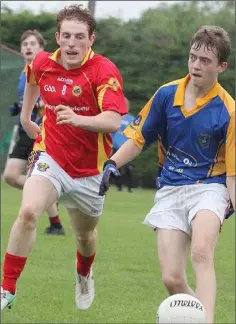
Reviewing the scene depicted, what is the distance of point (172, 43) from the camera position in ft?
73.5

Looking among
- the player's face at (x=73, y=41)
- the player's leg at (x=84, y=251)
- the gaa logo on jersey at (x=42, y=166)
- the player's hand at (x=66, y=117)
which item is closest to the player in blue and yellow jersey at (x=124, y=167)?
the player's leg at (x=84, y=251)

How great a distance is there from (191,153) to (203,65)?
542mm

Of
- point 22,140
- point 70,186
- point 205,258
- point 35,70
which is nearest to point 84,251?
point 70,186

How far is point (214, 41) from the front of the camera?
19.2 feet

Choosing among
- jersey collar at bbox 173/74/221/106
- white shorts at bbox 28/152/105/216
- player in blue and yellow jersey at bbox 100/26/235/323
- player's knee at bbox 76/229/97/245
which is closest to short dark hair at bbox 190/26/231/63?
player in blue and yellow jersey at bbox 100/26/235/323

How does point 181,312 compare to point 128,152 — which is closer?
point 181,312

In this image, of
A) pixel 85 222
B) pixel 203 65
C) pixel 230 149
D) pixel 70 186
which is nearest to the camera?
pixel 230 149

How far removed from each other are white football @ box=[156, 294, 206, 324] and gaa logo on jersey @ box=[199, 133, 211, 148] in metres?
1.57

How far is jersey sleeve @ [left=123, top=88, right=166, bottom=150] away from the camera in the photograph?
600 centimetres

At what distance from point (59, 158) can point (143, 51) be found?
16.4 meters

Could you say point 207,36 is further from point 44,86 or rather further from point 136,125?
point 44,86

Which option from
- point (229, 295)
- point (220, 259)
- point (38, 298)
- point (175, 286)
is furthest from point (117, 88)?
point (220, 259)

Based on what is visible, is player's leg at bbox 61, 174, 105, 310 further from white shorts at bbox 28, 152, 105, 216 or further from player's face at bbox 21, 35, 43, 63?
player's face at bbox 21, 35, 43, 63

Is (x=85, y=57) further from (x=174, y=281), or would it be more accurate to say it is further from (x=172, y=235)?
(x=174, y=281)
